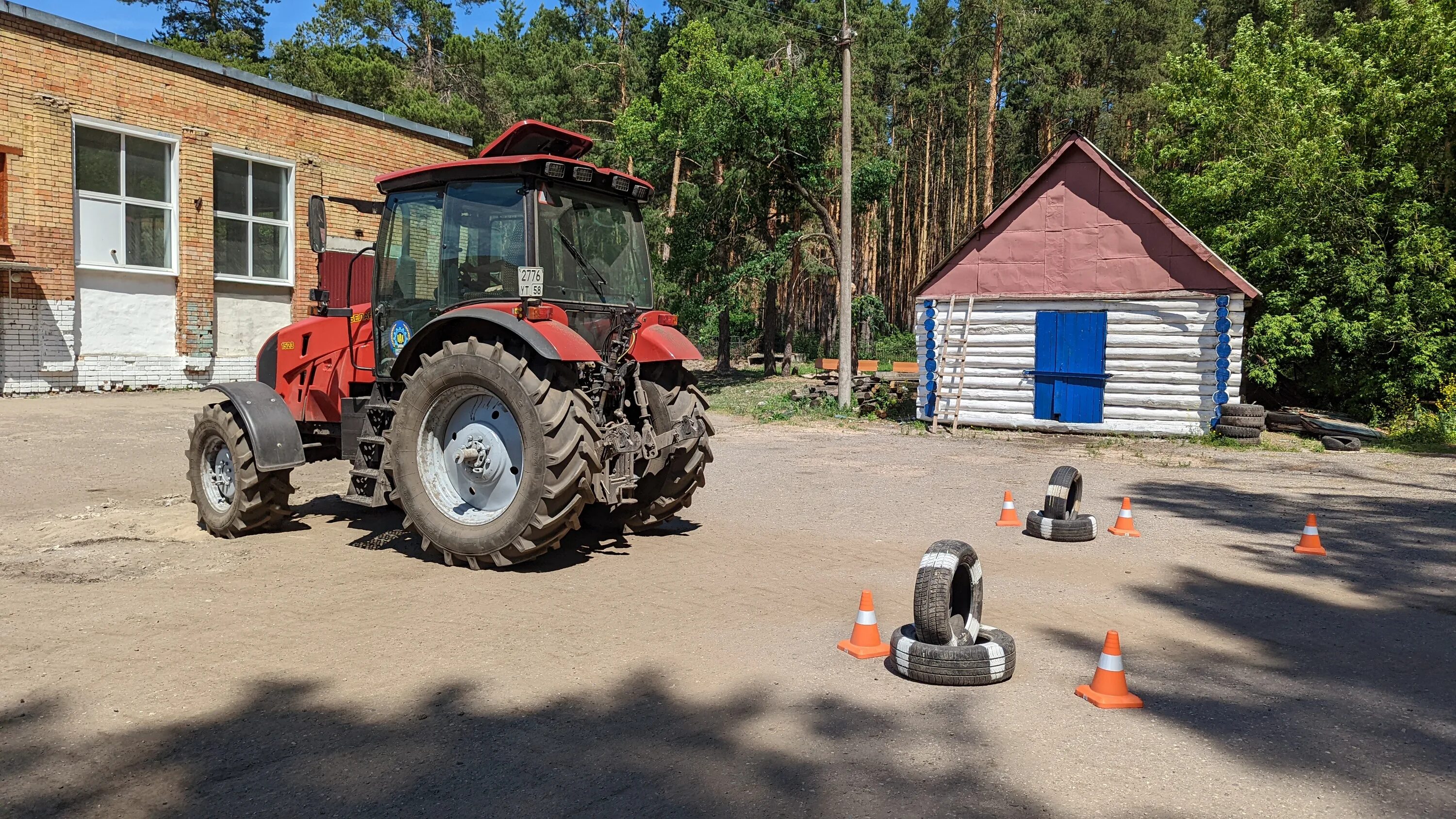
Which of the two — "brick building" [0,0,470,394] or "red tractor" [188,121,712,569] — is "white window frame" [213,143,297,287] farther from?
"red tractor" [188,121,712,569]

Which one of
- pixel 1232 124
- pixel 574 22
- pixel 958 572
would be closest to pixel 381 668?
pixel 958 572

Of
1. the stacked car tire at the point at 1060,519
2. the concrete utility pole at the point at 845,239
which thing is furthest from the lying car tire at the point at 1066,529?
the concrete utility pole at the point at 845,239

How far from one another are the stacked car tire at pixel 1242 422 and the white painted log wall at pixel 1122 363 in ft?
1.10

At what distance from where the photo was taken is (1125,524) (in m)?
8.30

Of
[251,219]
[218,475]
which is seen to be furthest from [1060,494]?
[251,219]

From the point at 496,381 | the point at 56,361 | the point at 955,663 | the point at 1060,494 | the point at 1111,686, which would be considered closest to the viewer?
the point at 1111,686

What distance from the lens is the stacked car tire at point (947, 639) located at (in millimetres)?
4355

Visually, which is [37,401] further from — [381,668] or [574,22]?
[574,22]

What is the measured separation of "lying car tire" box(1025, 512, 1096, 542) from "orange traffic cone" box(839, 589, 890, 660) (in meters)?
3.74

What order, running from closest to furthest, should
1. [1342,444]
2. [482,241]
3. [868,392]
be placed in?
[482,241]
[1342,444]
[868,392]

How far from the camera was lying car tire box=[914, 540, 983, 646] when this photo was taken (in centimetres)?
450

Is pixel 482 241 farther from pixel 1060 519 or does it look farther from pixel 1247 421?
pixel 1247 421

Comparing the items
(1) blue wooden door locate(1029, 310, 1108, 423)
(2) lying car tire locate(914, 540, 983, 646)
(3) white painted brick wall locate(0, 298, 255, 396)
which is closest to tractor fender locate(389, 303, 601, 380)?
(2) lying car tire locate(914, 540, 983, 646)

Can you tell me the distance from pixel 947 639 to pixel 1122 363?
1420cm
